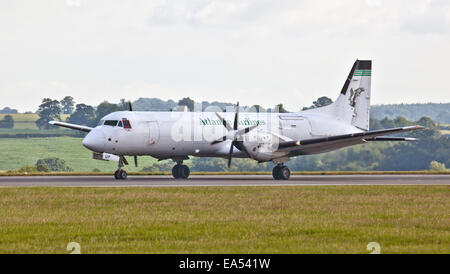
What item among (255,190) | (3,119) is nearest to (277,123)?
(255,190)

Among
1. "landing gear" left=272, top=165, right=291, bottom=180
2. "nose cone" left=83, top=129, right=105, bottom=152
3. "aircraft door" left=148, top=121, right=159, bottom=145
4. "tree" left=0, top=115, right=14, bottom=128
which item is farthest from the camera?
"tree" left=0, top=115, right=14, bottom=128

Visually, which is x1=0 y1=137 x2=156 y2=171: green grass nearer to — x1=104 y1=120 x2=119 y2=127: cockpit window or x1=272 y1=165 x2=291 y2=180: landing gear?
x1=272 y1=165 x2=291 y2=180: landing gear

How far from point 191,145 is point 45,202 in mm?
17360

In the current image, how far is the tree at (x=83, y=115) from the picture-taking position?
138575mm

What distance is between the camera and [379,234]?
19578mm

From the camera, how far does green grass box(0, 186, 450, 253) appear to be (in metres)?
17.6

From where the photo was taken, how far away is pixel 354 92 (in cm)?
5031

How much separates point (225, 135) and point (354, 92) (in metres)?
10.6

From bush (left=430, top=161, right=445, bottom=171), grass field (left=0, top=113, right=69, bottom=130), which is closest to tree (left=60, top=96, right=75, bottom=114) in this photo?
grass field (left=0, top=113, right=69, bottom=130)

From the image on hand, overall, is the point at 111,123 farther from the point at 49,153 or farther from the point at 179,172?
the point at 49,153

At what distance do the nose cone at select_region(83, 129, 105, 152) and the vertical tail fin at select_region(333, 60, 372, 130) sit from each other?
17056 millimetres

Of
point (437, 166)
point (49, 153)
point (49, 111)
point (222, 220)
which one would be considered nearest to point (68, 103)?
point (49, 111)

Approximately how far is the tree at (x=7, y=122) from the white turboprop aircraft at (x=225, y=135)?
106m
